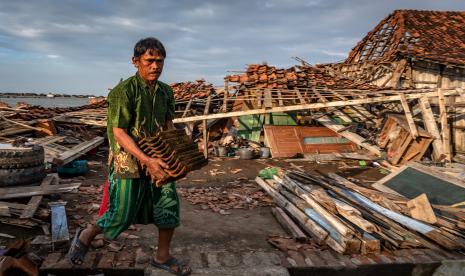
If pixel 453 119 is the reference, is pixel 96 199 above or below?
below

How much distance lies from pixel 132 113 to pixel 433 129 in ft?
34.7

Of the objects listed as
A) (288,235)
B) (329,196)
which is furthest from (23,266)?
(329,196)

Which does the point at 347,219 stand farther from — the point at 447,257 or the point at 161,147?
the point at 161,147

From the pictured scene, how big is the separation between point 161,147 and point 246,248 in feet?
6.81

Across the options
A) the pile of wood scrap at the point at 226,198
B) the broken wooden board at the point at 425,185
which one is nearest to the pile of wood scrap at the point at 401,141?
the broken wooden board at the point at 425,185

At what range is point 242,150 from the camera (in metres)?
12.8

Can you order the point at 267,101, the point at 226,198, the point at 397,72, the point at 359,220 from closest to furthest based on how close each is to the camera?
the point at 359,220 → the point at 226,198 → the point at 267,101 → the point at 397,72

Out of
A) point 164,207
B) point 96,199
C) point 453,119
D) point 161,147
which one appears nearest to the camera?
point 161,147

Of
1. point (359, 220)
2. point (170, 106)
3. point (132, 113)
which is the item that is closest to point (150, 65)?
point (132, 113)

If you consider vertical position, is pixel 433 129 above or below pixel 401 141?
above

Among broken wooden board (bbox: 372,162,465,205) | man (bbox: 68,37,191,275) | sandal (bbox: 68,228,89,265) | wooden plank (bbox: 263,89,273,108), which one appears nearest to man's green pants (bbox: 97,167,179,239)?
man (bbox: 68,37,191,275)

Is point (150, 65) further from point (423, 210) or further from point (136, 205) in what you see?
point (423, 210)

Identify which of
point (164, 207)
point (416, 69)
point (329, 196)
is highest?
point (416, 69)

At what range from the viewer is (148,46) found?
3.04 m
